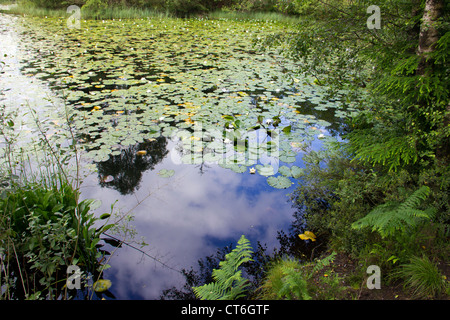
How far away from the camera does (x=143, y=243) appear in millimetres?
2357

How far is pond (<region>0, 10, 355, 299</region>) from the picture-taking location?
247 centimetres

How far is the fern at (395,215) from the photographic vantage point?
Result: 154cm

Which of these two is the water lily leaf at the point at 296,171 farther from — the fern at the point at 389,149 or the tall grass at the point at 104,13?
the tall grass at the point at 104,13

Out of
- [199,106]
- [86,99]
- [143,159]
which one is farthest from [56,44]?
[143,159]

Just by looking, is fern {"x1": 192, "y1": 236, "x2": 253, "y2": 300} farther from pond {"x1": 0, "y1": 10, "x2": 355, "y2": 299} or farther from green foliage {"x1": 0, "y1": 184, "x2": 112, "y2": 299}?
green foliage {"x1": 0, "y1": 184, "x2": 112, "y2": 299}

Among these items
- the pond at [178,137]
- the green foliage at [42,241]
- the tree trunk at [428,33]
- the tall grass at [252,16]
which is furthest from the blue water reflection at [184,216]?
the tall grass at [252,16]

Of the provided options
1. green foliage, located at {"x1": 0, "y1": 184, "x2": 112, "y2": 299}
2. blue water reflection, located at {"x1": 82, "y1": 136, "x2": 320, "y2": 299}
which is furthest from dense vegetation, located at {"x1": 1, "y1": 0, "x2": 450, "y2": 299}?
green foliage, located at {"x1": 0, "y1": 184, "x2": 112, "y2": 299}

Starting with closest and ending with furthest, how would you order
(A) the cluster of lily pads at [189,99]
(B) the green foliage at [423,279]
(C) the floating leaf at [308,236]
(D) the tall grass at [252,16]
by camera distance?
(B) the green foliage at [423,279]
(C) the floating leaf at [308,236]
(A) the cluster of lily pads at [189,99]
(D) the tall grass at [252,16]

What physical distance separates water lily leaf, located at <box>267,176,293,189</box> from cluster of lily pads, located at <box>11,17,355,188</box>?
11mm

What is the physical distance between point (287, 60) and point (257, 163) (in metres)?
5.10

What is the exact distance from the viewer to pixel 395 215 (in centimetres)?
162

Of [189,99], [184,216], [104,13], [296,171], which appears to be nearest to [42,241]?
[184,216]
